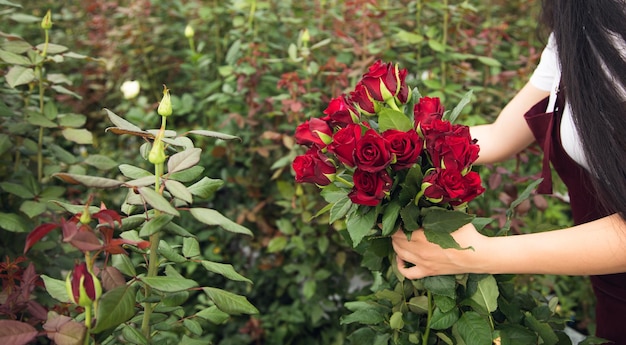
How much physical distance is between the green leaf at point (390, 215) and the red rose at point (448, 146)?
0.33ft

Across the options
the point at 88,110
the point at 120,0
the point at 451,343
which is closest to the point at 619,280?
the point at 451,343

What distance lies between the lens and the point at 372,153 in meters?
0.91

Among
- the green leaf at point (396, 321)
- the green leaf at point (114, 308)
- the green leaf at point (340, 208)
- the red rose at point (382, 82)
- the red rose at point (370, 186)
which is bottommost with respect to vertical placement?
the green leaf at point (396, 321)

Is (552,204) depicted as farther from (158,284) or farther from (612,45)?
(158,284)

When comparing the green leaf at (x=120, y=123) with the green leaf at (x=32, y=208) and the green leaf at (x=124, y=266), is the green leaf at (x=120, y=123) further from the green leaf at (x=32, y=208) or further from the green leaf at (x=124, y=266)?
the green leaf at (x=32, y=208)

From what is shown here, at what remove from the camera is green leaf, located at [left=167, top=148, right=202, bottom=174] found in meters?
0.96

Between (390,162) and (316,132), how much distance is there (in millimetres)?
158

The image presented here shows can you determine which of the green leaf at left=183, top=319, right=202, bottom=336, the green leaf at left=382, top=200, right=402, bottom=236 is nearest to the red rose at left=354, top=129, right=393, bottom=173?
the green leaf at left=382, top=200, right=402, bottom=236

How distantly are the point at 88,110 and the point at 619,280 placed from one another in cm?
216

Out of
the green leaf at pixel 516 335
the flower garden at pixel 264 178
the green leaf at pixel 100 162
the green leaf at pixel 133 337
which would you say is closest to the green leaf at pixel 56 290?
the flower garden at pixel 264 178

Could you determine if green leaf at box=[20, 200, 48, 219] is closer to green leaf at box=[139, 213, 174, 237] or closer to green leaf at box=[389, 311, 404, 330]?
green leaf at box=[139, 213, 174, 237]

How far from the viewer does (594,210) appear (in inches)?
50.1

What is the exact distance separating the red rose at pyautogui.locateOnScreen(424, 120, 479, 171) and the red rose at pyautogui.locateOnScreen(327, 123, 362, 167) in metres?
0.12

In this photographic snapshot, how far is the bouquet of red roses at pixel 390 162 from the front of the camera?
92cm
